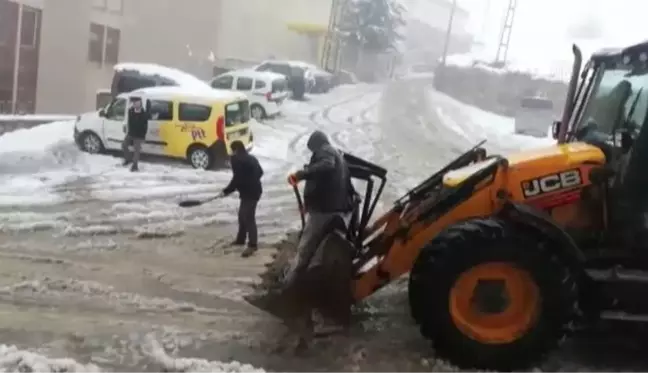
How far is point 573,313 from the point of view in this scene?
5145 mm

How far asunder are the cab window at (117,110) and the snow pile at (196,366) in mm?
9919

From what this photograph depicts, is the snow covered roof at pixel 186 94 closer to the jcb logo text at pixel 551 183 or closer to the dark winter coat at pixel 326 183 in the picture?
the dark winter coat at pixel 326 183

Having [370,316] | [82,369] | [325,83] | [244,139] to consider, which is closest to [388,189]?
[244,139]

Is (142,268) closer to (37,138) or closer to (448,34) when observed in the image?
(37,138)

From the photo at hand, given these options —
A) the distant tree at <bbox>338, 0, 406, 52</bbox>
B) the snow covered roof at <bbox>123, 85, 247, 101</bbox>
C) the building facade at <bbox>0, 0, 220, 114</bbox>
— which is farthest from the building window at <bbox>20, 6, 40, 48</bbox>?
the distant tree at <bbox>338, 0, 406, 52</bbox>

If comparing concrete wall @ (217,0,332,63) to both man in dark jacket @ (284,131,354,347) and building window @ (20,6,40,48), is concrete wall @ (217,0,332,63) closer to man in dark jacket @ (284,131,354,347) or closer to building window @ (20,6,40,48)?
building window @ (20,6,40,48)

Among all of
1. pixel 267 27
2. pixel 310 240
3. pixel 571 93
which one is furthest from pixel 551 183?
pixel 267 27

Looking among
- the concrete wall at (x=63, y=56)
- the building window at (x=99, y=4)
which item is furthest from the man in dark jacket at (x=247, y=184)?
the building window at (x=99, y=4)

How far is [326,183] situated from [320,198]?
5.0 inches

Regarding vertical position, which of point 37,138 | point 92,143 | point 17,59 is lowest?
point 37,138

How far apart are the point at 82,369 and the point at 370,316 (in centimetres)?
237

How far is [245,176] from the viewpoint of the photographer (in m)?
8.72

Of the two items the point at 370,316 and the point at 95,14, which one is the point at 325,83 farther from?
the point at 370,316

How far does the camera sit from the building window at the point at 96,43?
75.5 ft
